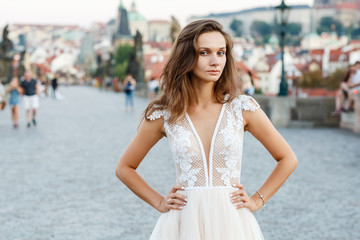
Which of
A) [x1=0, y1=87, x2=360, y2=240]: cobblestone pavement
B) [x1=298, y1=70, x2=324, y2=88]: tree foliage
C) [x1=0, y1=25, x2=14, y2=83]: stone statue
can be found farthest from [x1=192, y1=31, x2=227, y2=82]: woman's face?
[x1=298, y1=70, x2=324, y2=88]: tree foliage

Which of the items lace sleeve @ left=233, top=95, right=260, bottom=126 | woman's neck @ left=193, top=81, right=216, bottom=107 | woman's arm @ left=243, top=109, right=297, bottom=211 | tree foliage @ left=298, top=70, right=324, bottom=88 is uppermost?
woman's neck @ left=193, top=81, right=216, bottom=107

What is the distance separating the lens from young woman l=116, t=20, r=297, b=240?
2.70 meters

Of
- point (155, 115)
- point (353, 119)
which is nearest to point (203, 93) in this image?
point (155, 115)

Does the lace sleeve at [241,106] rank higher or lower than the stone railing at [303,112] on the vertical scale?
higher

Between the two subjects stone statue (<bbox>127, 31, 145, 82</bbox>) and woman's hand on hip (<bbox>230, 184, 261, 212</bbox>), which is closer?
woman's hand on hip (<bbox>230, 184, 261, 212</bbox>)

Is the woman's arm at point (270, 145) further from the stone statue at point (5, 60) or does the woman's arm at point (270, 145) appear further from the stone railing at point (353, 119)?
the stone statue at point (5, 60)

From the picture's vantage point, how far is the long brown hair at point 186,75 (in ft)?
8.95

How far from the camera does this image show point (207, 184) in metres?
2.72

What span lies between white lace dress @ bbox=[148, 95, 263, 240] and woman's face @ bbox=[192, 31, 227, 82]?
0.18 m

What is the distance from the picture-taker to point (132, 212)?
6461mm

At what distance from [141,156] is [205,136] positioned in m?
0.35

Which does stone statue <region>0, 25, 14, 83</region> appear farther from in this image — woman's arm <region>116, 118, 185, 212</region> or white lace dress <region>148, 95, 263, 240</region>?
white lace dress <region>148, 95, 263, 240</region>

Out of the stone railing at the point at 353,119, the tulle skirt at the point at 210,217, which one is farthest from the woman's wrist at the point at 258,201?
the stone railing at the point at 353,119

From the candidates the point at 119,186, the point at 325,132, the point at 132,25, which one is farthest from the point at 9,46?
the point at 132,25
